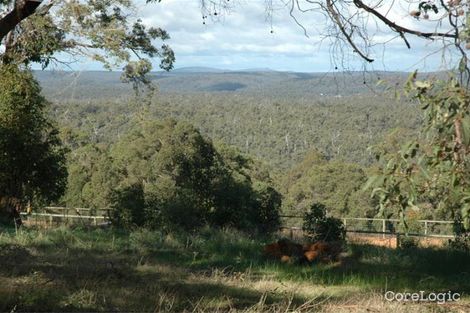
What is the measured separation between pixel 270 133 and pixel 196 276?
108 m

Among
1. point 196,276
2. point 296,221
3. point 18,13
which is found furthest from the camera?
point 296,221

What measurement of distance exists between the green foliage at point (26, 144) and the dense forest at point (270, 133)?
0.77m

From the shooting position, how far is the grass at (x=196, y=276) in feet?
13.7

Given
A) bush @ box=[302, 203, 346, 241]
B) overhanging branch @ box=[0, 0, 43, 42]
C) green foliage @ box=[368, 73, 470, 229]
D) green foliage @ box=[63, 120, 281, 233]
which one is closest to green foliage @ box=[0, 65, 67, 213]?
green foliage @ box=[63, 120, 281, 233]

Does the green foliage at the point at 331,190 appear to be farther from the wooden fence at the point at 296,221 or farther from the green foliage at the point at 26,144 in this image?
the green foliage at the point at 26,144

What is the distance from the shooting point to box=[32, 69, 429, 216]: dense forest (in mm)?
4004

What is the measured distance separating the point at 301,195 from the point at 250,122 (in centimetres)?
7376

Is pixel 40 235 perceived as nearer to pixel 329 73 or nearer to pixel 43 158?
pixel 329 73

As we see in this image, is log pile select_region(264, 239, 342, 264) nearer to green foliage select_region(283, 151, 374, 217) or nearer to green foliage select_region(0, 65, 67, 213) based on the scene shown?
green foliage select_region(0, 65, 67, 213)

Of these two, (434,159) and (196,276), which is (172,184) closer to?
(196,276)

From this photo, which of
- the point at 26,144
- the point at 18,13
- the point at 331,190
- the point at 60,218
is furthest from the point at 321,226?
the point at 331,190

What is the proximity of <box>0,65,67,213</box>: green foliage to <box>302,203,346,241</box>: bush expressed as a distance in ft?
23.1

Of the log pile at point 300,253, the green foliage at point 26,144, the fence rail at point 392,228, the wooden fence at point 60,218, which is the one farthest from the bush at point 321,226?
the green foliage at point 26,144

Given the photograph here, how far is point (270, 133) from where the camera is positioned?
11356 centimetres
